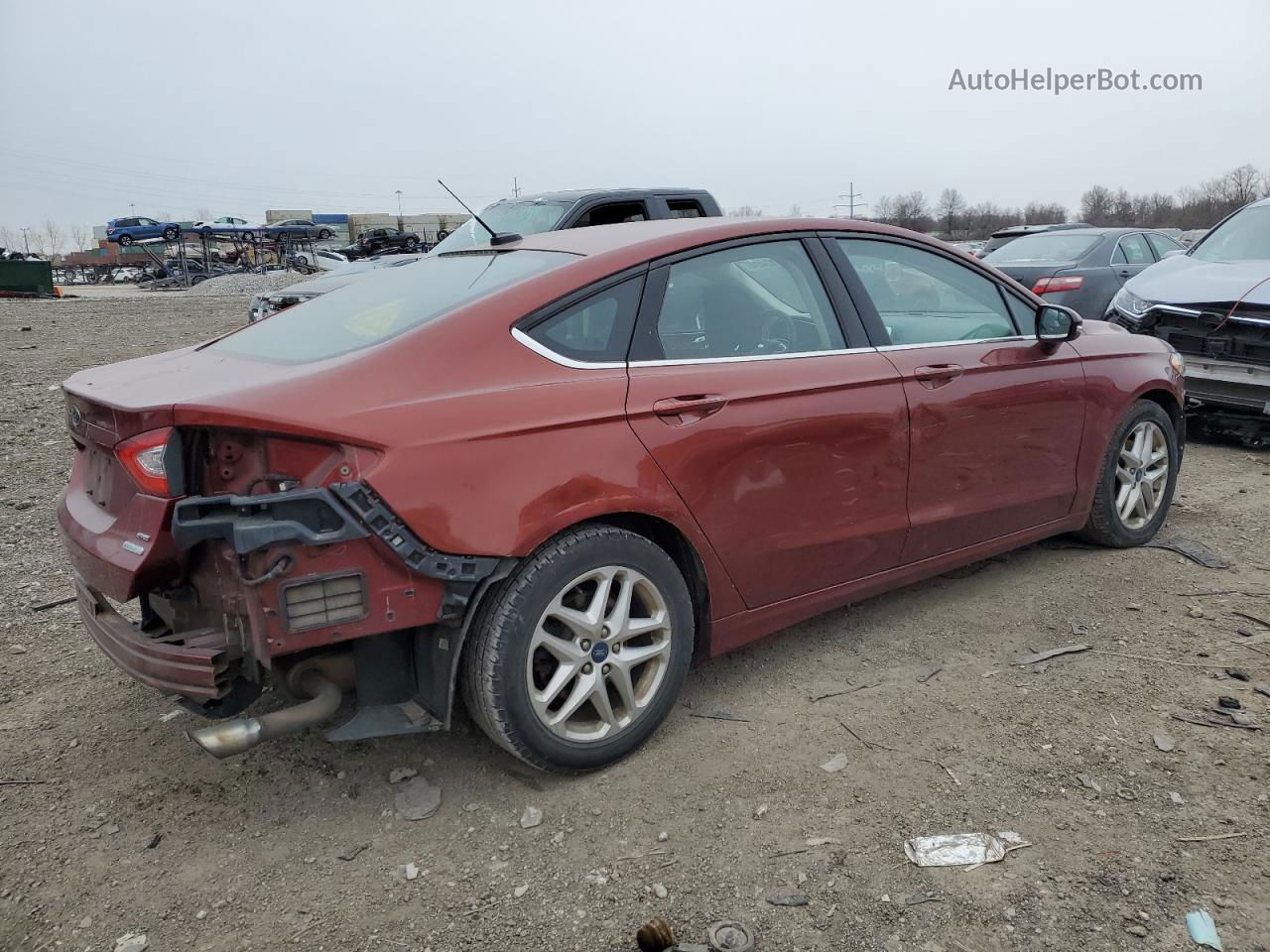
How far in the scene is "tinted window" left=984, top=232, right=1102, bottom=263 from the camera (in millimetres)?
10008

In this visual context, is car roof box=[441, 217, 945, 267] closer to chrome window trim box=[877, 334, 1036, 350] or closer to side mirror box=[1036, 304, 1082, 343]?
chrome window trim box=[877, 334, 1036, 350]

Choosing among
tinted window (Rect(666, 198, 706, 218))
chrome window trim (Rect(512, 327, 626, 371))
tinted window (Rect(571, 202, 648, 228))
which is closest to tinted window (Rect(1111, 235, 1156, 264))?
tinted window (Rect(666, 198, 706, 218))

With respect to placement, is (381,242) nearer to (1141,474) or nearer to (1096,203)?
(1141,474)

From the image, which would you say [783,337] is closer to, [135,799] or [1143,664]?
[1143,664]

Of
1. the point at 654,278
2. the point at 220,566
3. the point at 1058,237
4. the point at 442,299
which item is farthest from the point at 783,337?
the point at 1058,237

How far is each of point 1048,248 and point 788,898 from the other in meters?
9.65

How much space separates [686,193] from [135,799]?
272 inches

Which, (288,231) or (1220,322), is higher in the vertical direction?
(288,231)

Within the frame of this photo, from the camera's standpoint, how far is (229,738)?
250 centimetres

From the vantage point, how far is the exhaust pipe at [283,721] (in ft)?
8.20

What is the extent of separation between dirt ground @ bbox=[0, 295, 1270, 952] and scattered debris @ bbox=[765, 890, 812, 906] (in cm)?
2

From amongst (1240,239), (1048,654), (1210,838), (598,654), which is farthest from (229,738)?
(1240,239)

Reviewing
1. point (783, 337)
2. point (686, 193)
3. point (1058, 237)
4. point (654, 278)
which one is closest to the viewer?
point (654, 278)

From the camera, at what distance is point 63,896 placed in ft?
8.09
